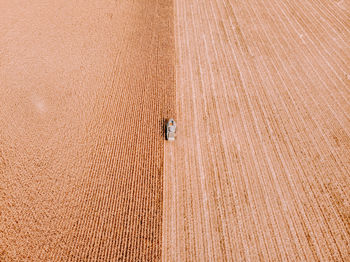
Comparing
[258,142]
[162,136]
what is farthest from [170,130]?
[258,142]

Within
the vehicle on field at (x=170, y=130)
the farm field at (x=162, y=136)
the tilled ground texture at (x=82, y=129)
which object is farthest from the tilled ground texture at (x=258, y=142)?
the tilled ground texture at (x=82, y=129)

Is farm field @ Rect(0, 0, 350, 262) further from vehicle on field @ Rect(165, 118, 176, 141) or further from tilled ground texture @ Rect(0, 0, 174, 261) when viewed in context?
vehicle on field @ Rect(165, 118, 176, 141)

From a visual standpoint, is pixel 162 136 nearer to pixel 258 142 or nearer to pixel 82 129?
pixel 82 129

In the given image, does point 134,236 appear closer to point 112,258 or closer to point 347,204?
point 112,258

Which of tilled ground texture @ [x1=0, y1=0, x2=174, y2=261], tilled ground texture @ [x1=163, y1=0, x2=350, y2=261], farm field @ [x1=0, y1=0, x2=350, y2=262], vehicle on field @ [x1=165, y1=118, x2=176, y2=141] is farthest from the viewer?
vehicle on field @ [x1=165, y1=118, x2=176, y2=141]

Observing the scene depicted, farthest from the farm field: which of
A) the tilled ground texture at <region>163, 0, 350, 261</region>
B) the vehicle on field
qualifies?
the vehicle on field

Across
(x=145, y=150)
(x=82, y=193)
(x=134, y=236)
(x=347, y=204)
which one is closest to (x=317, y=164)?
(x=347, y=204)
